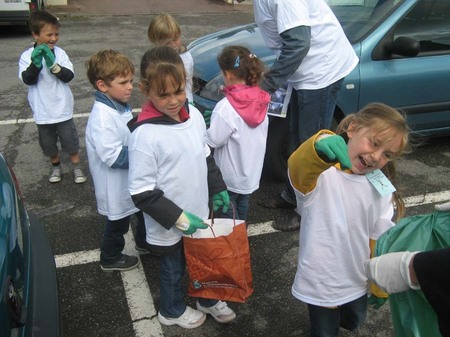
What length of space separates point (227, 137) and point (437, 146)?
9.93 ft

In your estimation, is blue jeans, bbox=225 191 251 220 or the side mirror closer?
blue jeans, bbox=225 191 251 220

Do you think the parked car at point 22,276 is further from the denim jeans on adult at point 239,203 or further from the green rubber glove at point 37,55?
the green rubber glove at point 37,55

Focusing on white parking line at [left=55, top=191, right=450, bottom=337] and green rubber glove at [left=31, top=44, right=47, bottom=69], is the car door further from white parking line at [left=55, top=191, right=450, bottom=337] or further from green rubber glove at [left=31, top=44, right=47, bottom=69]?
green rubber glove at [left=31, top=44, right=47, bottom=69]

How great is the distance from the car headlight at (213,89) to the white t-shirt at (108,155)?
50.0 inches

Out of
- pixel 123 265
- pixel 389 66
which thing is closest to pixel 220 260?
pixel 123 265

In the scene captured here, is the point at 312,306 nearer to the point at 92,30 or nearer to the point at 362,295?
the point at 362,295

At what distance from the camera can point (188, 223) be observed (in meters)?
2.05

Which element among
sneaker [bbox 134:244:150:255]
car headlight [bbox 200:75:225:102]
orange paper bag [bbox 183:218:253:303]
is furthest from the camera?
→ car headlight [bbox 200:75:225:102]

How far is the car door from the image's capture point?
3.76m

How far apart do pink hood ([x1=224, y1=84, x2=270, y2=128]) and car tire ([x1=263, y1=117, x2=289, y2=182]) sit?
922 millimetres

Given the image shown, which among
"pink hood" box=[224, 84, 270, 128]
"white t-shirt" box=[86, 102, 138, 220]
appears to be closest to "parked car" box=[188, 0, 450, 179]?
"pink hood" box=[224, 84, 270, 128]

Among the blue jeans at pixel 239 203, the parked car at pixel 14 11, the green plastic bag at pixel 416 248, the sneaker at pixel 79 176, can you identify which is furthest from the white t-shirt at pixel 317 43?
the parked car at pixel 14 11

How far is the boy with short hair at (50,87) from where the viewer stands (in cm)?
347

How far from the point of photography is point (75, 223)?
340 centimetres
